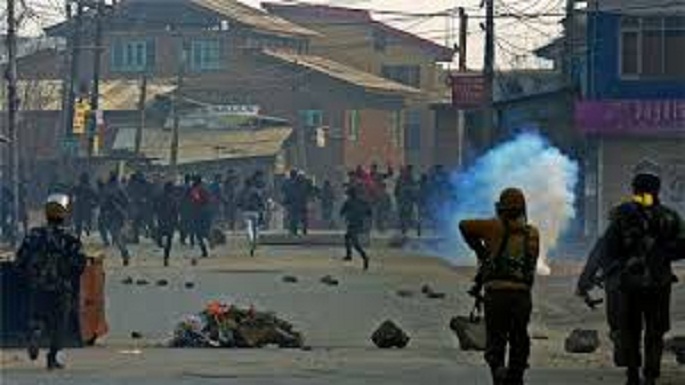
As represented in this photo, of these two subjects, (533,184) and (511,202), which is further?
(533,184)

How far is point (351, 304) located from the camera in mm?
23656

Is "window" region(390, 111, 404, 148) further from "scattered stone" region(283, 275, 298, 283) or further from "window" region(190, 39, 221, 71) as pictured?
"scattered stone" region(283, 275, 298, 283)

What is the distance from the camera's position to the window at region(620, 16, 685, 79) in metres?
48.1

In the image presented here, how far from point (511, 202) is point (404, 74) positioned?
85189mm

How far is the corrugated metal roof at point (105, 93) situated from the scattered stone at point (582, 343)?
61478 millimetres

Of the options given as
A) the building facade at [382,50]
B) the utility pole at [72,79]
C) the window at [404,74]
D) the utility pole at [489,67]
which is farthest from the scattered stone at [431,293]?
the window at [404,74]

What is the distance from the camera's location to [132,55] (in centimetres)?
9019

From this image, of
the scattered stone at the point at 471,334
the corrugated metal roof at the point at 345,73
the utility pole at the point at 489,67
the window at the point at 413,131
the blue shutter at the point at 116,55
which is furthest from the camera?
the blue shutter at the point at 116,55

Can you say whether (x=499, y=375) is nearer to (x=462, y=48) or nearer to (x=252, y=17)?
(x=462, y=48)

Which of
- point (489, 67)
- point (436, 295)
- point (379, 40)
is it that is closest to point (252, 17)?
point (379, 40)

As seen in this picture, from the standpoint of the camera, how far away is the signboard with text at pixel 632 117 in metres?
47.8

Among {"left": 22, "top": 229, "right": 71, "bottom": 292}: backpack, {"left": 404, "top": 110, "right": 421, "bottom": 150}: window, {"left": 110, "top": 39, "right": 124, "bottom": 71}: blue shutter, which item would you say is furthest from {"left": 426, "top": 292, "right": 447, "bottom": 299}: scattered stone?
{"left": 110, "top": 39, "right": 124, "bottom": 71}: blue shutter

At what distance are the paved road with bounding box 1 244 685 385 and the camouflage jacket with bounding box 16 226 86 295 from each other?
76 centimetres

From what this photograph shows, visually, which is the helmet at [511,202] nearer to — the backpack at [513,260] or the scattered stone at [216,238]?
the backpack at [513,260]
